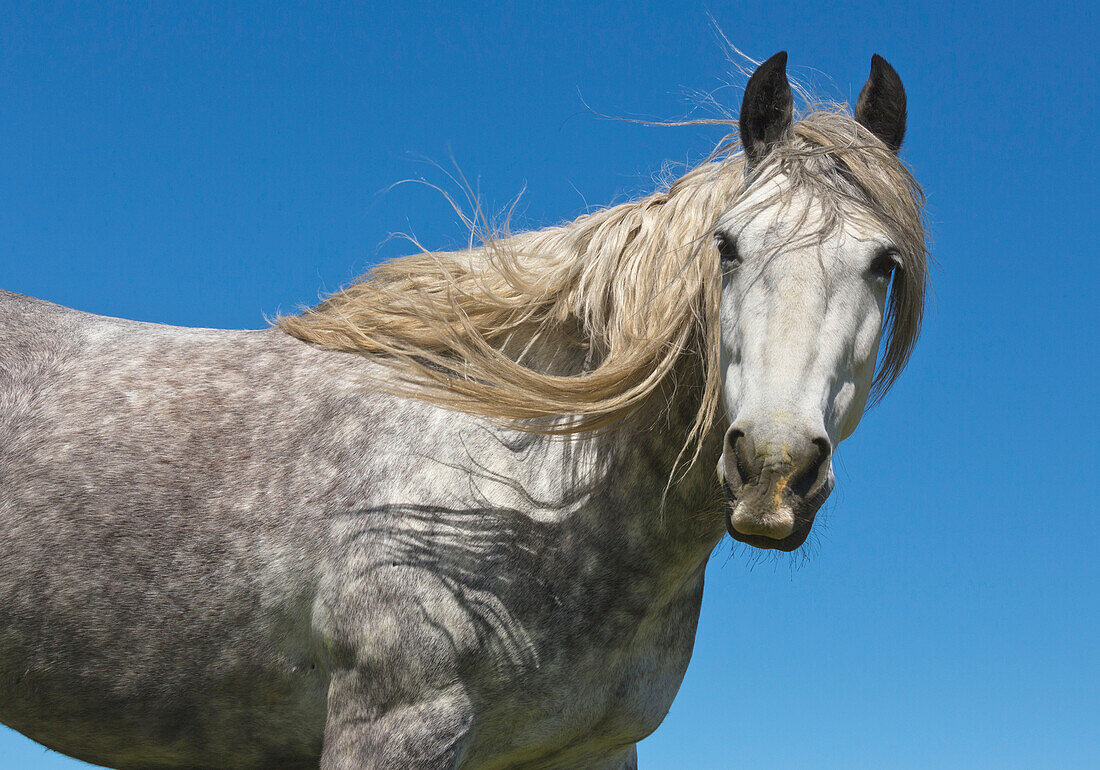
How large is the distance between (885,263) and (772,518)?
932 mm

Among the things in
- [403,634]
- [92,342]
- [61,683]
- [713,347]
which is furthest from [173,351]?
[713,347]

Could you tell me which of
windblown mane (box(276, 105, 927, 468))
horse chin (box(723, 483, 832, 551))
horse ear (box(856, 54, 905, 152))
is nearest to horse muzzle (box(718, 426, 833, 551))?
horse chin (box(723, 483, 832, 551))

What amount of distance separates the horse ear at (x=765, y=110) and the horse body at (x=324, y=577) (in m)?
1.06

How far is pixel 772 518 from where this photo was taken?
2.68 metres

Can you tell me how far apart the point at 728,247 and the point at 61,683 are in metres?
2.78

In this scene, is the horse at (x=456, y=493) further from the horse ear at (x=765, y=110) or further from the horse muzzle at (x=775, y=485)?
the horse muzzle at (x=775, y=485)

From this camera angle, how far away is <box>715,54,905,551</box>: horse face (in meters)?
2.66

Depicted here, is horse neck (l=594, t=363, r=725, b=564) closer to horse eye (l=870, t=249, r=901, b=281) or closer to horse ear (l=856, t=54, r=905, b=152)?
horse eye (l=870, t=249, r=901, b=281)

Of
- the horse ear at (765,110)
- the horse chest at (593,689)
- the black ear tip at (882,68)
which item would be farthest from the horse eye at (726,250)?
the horse chest at (593,689)

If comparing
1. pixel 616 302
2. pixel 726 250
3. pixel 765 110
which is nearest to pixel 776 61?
pixel 765 110

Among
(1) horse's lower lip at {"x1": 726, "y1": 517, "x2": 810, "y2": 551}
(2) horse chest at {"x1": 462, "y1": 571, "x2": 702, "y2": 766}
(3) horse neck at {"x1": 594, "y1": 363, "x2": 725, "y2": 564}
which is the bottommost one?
(2) horse chest at {"x1": 462, "y1": 571, "x2": 702, "y2": 766}

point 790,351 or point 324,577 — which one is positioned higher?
point 790,351

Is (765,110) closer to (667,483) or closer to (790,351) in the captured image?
(790,351)

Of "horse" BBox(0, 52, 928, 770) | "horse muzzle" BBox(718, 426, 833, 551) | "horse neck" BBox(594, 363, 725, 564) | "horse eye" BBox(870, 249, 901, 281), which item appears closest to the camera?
"horse muzzle" BBox(718, 426, 833, 551)
